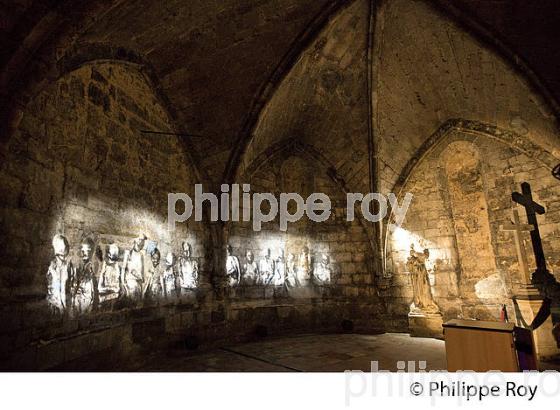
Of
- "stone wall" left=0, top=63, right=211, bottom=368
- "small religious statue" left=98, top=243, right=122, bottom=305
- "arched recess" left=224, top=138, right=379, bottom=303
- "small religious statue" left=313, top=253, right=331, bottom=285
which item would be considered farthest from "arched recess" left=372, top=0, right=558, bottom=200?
"small religious statue" left=98, top=243, right=122, bottom=305

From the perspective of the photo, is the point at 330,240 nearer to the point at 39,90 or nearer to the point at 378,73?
the point at 378,73

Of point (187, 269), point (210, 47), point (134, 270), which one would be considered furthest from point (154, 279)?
point (210, 47)

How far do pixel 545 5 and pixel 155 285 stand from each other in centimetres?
677

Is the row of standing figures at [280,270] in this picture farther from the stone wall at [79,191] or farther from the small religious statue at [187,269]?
the stone wall at [79,191]

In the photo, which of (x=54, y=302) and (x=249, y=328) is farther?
(x=249, y=328)

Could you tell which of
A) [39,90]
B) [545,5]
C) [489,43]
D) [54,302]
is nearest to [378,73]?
[489,43]

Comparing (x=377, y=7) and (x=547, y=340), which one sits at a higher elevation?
(x=377, y=7)

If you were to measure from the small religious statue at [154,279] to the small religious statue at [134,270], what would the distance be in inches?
6.0

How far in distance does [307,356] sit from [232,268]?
2.61m

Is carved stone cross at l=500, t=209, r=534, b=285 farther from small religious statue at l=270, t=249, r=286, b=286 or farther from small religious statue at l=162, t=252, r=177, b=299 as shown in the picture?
small religious statue at l=162, t=252, r=177, b=299

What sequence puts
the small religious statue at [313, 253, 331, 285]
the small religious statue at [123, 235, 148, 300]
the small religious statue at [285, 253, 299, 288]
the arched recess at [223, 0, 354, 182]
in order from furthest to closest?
the small religious statue at [313, 253, 331, 285]
the small religious statue at [285, 253, 299, 288]
the arched recess at [223, 0, 354, 182]
the small religious statue at [123, 235, 148, 300]

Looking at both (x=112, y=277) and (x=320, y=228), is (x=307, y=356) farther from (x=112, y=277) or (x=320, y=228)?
(x=320, y=228)

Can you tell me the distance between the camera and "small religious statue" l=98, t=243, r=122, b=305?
177 inches

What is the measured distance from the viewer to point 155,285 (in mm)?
5457
